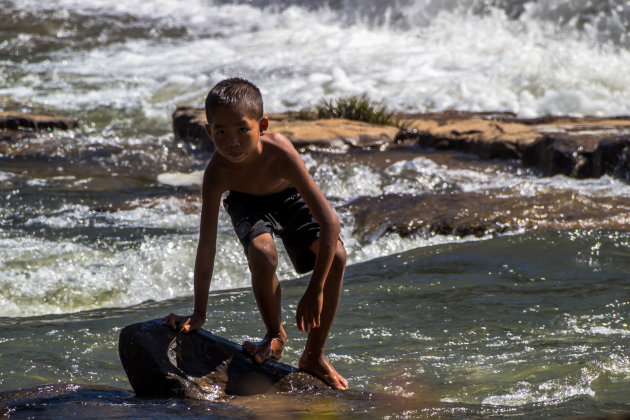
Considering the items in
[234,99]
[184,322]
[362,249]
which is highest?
[234,99]

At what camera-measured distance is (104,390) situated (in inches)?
142

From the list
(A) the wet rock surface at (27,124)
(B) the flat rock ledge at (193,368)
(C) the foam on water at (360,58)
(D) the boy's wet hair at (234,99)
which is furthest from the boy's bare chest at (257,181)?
(C) the foam on water at (360,58)

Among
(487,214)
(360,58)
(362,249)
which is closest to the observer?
(362,249)

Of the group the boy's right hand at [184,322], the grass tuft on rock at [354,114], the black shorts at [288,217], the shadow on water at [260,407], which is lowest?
the grass tuft on rock at [354,114]

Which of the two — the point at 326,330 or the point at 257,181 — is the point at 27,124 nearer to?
the point at 257,181

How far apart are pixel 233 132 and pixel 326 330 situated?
3.33ft

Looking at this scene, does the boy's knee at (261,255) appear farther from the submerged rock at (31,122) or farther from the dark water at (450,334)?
the submerged rock at (31,122)

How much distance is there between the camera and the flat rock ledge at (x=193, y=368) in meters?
3.47

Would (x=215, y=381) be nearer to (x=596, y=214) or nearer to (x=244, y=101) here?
(x=244, y=101)

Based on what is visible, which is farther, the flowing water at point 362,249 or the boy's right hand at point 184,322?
the flowing water at point 362,249

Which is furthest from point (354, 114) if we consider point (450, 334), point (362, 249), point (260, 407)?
point (260, 407)

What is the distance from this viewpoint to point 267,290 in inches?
145

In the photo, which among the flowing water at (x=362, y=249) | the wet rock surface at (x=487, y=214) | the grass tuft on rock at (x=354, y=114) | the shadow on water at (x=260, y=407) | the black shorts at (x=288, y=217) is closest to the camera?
the shadow on water at (x=260, y=407)

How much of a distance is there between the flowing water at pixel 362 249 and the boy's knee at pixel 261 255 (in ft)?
1.86
